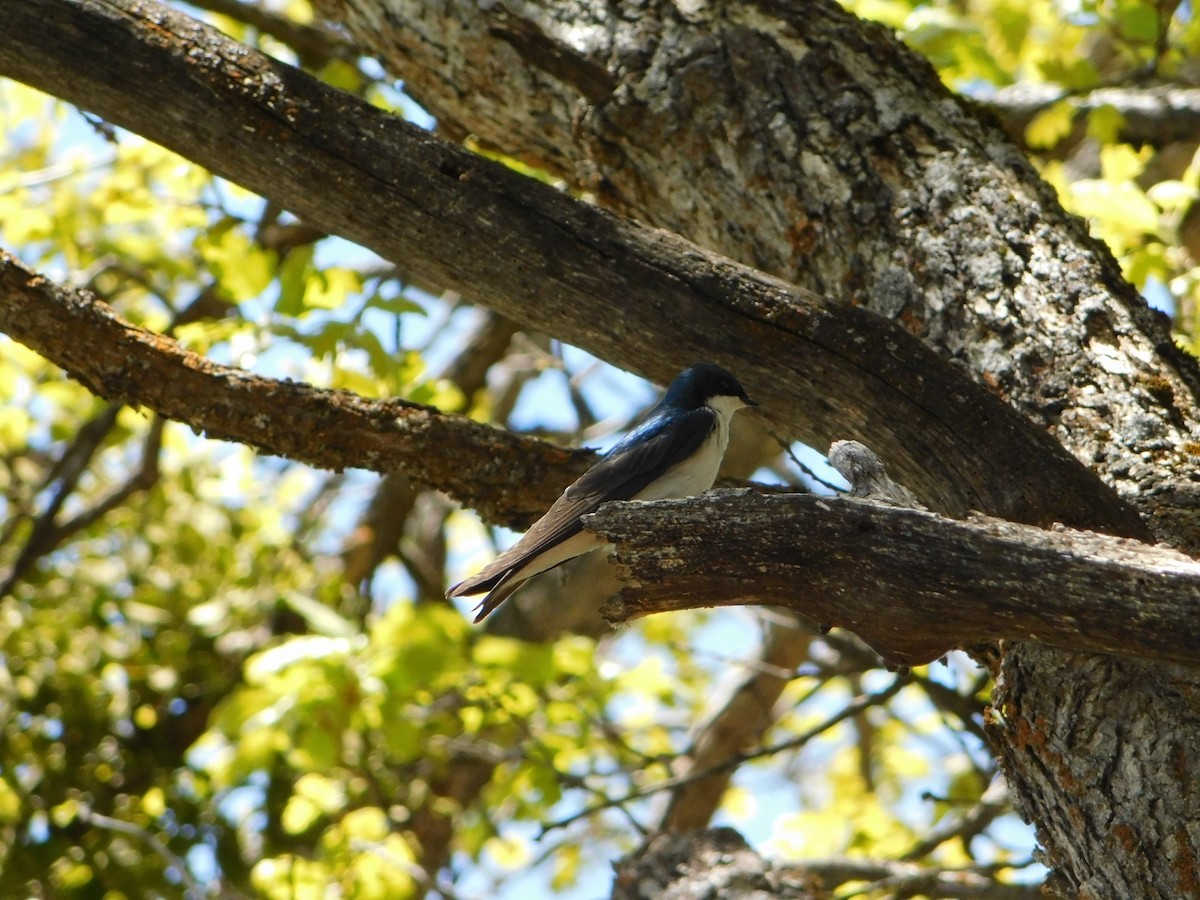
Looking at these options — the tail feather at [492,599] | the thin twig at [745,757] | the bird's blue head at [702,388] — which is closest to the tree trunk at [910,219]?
the bird's blue head at [702,388]

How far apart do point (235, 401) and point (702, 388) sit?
1.27 metres

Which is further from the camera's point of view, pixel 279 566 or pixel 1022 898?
pixel 279 566

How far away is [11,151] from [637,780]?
19.5 ft

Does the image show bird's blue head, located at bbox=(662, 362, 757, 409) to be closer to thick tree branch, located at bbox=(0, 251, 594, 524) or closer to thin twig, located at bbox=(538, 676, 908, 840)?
thick tree branch, located at bbox=(0, 251, 594, 524)

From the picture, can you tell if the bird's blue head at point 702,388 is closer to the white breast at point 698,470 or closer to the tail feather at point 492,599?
the white breast at point 698,470

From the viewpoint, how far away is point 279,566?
6328 millimetres

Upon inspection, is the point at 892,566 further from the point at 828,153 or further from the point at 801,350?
the point at 828,153

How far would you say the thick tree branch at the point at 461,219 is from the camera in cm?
254

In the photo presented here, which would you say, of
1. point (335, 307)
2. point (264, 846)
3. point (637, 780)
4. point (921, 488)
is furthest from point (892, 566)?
point (637, 780)

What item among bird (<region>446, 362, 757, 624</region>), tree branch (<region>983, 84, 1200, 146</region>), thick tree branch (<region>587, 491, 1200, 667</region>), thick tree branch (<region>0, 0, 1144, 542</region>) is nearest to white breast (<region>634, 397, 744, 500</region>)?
bird (<region>446, 362, 757, 624</region>)

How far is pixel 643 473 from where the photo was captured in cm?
329

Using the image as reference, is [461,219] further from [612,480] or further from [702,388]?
[702,388]

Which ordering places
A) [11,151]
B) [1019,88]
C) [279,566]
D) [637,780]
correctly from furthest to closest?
[11,151], [637,780], [279,566], [1019,88]

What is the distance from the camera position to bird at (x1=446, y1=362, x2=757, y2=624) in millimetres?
2832
